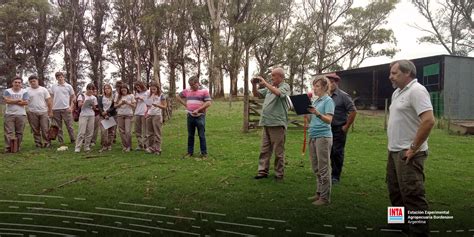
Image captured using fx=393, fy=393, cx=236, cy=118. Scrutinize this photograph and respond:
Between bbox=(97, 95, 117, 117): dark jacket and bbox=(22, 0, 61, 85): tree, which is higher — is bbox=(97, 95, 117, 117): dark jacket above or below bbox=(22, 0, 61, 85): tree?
below

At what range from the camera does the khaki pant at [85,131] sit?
885 cm

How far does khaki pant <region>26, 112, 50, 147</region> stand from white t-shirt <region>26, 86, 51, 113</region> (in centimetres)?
10

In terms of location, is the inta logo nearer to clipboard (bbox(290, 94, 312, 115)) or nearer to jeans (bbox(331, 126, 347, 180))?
clipboard (bbox(290, 94, 312, 115))

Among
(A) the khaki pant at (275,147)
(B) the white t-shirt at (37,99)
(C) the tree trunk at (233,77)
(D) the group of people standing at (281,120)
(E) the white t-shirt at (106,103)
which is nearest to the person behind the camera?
(D) the group of people standing at (281,120)

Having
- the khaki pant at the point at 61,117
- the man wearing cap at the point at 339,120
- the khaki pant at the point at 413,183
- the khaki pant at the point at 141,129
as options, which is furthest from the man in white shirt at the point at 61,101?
the khaki pant at the point at 413,183

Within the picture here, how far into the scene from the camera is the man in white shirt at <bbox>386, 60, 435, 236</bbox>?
347 centimetres

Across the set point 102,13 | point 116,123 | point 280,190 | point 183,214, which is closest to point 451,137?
point 280,190

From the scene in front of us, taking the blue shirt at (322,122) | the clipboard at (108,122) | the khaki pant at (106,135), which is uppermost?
the blue shirt at (322,122)

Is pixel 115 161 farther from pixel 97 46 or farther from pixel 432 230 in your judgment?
pixel 97 46

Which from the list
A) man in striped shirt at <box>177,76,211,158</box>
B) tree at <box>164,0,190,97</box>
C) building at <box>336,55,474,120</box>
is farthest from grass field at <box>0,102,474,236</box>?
tree at <box>164,0,190,97</box>

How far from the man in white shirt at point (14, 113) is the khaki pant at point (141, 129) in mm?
2559

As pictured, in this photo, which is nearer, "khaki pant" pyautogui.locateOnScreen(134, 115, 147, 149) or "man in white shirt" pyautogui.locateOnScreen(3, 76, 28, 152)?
"man in white shirt" pyautogui.locateOnScreen(3, 76, 28, 152)

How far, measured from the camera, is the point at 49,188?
17.9 ft

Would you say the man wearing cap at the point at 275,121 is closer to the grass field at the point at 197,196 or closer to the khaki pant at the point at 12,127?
the grass field at the point at 197,196
